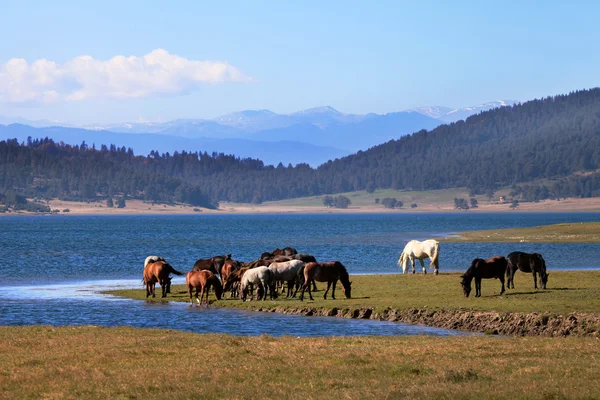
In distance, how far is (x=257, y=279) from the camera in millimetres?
38031

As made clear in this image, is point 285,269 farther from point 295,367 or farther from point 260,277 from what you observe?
point 295,367

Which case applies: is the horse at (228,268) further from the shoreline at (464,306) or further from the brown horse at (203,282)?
the brown horse at (203,282)

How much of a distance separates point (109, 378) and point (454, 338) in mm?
10418

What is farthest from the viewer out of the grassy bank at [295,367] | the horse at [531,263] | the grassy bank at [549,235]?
the grassy bank at [549,235]

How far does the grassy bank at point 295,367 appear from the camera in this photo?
55.7 ft

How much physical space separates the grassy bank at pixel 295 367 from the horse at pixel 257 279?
12702 mm

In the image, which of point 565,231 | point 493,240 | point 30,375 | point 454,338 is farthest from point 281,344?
point 565,231

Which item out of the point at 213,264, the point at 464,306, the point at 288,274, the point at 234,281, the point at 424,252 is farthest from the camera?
the point at 424,252

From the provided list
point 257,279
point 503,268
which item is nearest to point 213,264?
point 257,279

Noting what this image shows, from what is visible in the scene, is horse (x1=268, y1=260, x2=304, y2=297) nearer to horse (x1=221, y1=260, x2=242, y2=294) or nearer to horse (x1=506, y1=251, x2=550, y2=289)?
horse (x1=221, y1=260, x2=242, y2=294)

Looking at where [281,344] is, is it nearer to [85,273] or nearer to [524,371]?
[524,371]

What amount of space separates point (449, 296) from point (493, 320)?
6.91 meters

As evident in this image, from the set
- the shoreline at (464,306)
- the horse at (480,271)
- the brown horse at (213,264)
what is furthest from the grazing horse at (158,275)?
the horse at (480,271)

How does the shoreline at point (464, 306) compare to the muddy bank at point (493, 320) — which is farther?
the shoreline at point (464, 306)
